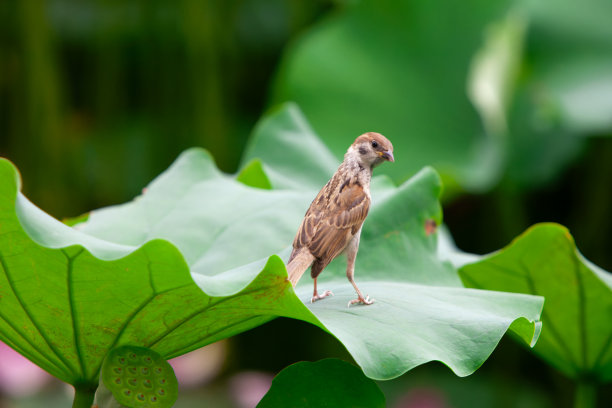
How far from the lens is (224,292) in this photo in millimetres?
771

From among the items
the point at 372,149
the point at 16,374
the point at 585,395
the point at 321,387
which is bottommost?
the point at 16,374

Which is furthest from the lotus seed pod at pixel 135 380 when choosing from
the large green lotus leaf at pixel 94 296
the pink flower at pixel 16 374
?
the pink flower at pixel 16 374

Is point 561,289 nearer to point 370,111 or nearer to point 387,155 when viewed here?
point 387,155

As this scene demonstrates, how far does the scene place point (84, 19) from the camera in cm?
358

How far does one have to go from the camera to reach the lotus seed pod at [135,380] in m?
0.82

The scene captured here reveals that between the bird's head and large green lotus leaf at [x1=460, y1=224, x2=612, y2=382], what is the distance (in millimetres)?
306

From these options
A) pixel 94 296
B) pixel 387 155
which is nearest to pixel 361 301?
pixel 387 155

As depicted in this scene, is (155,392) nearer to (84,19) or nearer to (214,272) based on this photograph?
(214,272)

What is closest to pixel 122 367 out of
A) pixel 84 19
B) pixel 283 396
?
pixel 283 396

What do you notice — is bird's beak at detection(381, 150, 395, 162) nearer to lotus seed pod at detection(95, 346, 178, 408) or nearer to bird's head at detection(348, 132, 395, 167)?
bird's head at detection(348, 132, 395, 167)

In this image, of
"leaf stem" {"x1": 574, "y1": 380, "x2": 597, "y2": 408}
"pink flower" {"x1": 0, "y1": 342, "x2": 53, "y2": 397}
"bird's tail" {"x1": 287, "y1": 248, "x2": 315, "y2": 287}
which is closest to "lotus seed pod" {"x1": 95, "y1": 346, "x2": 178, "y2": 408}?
"bird's tail" {"x1": 287, "y1": 248, "x2": 315, "y2": 287}

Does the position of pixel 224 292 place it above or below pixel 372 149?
below

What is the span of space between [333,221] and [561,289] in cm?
47

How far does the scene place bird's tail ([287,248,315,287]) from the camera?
2.88ft
